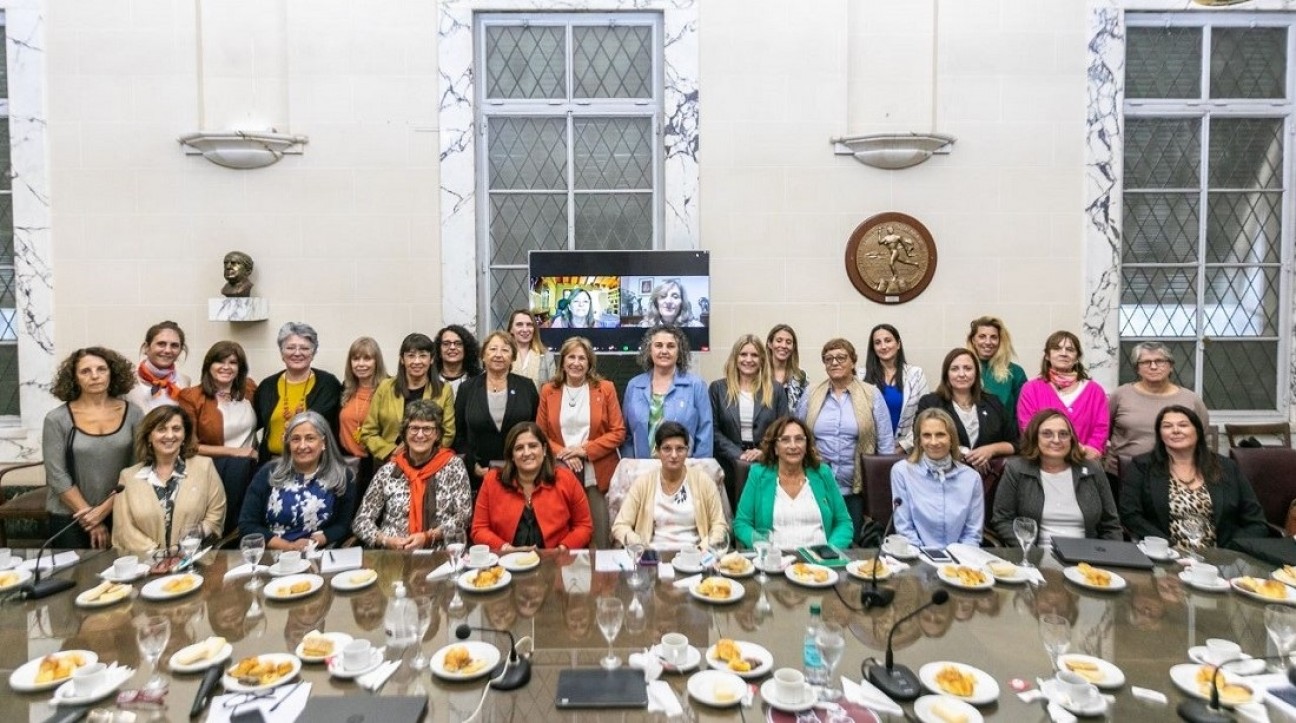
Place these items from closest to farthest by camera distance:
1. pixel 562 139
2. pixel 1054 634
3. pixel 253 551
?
1. pixel 1054 634
2. pixel 253 551
3. pixel 562 139

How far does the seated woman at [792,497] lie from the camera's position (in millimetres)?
3463

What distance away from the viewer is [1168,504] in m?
3.51

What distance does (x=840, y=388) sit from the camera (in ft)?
14.2

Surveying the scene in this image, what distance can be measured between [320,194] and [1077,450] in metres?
4.89

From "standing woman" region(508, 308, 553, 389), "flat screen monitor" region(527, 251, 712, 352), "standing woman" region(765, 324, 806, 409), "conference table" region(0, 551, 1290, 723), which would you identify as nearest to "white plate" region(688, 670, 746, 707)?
"conference table" region(0, 551, 1290, 723)

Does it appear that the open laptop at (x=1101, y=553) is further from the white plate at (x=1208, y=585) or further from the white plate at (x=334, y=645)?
the white plate at (x=334, y=645)

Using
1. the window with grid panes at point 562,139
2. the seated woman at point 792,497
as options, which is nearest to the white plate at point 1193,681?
the seated woman at point 792,497

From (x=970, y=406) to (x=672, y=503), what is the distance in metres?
1.78

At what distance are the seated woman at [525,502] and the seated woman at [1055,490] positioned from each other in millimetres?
1904

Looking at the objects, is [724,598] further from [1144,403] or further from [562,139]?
[562,139]

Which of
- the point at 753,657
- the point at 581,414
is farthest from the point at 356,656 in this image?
the point at 581,414

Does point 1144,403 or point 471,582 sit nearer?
point 471,582

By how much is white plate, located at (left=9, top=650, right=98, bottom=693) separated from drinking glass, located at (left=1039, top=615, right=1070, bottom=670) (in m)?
2.47

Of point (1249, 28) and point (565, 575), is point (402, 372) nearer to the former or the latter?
point (565, 575)
